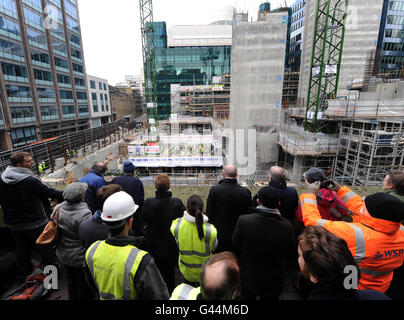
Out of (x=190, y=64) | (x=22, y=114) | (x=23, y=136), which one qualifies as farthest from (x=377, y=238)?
(x=190, y=64)

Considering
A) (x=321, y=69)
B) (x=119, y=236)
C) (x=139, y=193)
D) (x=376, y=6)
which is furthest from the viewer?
(x=376, y=6)

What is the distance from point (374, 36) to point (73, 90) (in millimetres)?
42925

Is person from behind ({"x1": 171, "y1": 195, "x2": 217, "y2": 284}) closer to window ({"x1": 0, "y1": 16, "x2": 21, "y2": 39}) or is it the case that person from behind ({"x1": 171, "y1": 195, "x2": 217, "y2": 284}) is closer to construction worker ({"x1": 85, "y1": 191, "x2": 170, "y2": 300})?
construction worker ({"x1": 85, "y1": 191, "x2": 170, "y2": 300})

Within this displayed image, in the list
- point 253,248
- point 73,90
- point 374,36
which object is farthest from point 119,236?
point 73,90

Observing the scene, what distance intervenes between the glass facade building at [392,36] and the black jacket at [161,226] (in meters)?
45.7

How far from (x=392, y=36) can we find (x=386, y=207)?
49.5 meters

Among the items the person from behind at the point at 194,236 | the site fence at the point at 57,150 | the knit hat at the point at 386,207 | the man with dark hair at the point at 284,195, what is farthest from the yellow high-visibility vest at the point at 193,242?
the site fence at the point at 57,150

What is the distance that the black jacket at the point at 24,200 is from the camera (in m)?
2.42

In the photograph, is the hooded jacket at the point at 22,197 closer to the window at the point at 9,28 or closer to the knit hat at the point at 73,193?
the knit hat at the point at 73,193

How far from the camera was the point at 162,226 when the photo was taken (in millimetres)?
2361

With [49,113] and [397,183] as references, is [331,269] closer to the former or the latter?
[397,183]

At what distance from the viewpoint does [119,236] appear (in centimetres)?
148

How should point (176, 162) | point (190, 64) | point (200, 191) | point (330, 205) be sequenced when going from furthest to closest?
1. point (190, 64)
2. point (176, 162)
3. point (200, 191)
4. point (330, 205)
